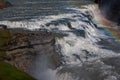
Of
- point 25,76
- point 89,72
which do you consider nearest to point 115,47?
point 89,72

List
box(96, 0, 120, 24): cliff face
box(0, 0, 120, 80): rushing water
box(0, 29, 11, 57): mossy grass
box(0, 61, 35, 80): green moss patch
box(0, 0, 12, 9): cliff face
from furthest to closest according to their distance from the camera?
box(96, 0, 120, 24): cliff face < box(0, 0, 12, 9): cliff face < box(0, 0, 120, 80): rushing water < box(0, 29, 11, 57): mossy grass < box(0, 61, 35, 80): green moss patch

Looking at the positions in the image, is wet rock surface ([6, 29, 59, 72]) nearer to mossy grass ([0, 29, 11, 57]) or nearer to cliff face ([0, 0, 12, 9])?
mossy grass ([0, 29, 11, 57])

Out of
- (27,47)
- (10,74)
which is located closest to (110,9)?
(27,47)

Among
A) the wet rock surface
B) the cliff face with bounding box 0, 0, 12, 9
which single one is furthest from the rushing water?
the cliff face with bounding box 0, 0, 12, 9

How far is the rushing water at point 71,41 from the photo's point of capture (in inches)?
714

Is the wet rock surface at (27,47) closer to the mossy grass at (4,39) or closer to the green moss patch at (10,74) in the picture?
the mossy grass at (4,39)

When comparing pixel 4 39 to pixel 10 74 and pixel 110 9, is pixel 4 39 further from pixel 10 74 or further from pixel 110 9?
pixel 110 9

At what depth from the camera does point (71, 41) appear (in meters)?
23.4

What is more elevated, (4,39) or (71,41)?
(4,39)

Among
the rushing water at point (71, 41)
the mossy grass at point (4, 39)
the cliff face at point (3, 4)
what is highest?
the mossy grass at point (4, 39)

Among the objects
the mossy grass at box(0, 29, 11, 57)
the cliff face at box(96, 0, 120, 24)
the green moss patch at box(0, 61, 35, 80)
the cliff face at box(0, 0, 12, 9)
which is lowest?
the cliff face at box(96, 0, 120, 24)

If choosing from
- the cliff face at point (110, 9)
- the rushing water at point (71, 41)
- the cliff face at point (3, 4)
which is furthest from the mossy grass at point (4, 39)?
the cliff face at point (110, 9)

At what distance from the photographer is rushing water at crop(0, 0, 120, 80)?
18141mm

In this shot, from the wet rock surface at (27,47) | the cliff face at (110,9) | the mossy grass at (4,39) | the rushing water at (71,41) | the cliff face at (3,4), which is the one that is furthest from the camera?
the cliff face at (110,9)
